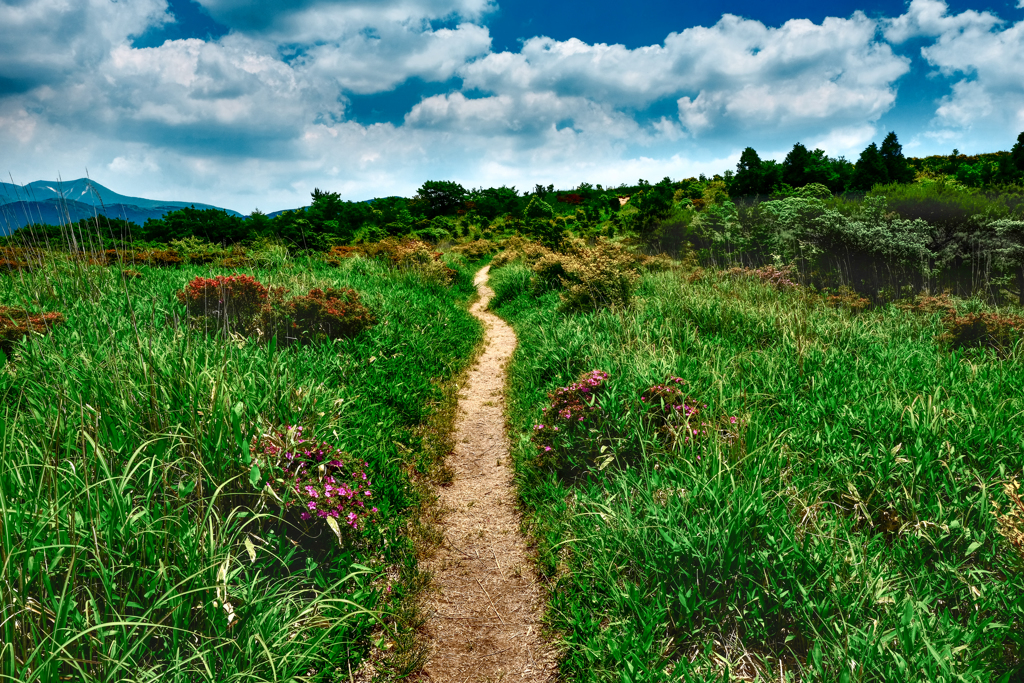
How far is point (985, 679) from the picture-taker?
198 centimetres

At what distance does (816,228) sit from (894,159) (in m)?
16.0

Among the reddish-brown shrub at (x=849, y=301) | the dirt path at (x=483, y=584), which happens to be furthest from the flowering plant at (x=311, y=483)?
the reddish-brown shrub at (x=849, y=301)

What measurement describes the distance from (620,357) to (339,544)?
334cm

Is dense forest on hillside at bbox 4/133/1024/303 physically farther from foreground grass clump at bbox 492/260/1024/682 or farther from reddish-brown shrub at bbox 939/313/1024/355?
reddish-brown shrub at bbox 939/313/1024/355

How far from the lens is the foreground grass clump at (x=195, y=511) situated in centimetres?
195

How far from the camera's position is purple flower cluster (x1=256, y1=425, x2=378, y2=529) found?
2996 mm

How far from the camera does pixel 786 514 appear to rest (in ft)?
9.19

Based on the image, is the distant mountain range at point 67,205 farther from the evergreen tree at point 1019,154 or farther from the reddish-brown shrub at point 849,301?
the evergreen tree at point 1019,154

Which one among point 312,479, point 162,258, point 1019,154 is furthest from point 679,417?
point 1019,154

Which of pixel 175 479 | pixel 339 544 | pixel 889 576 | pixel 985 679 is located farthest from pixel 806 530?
pixel 175 479

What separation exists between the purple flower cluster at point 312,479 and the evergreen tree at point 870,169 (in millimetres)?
26337

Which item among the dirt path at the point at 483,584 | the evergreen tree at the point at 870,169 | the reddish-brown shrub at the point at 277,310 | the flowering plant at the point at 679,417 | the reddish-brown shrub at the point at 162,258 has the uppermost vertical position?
the evergreen tree at the point at 870,169

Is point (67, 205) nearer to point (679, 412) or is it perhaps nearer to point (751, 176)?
point (679, 412)

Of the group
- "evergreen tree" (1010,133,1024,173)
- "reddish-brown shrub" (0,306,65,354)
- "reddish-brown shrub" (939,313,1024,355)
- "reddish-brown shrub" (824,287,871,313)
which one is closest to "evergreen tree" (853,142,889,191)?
"evergreen tree" (1010,133,1024,173)
